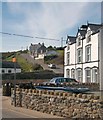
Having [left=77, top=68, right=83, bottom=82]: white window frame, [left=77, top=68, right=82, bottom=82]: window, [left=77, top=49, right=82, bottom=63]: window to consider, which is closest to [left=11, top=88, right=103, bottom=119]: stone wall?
[left=77, top=68, right=83, bottom=82]: white window frame

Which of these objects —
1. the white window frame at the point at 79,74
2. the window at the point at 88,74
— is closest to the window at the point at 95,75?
the window at the point at 88,74

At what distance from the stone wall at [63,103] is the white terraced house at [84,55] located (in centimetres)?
1741

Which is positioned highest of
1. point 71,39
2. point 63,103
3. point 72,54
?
point 71,39

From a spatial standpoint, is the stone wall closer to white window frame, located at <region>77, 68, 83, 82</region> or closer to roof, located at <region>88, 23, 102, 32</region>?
roof, located at <region>88, 23, 102, 32</region>

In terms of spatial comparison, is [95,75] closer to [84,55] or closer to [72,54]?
[84,55]

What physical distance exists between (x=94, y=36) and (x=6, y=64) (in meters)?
44.7

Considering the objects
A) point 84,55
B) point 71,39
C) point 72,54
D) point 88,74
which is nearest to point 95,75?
point 88,74

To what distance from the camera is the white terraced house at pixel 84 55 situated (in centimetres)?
3259

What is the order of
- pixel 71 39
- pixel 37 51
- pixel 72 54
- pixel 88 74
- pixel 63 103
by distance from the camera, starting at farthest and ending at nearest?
pixel 37 51, pixel 71 39, pixel 72 54, pixel 88 74, pixel 63 103

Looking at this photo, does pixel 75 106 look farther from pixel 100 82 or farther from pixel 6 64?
pixel 6 64

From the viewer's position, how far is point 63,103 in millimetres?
12711

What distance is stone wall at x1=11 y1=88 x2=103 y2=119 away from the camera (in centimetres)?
1092

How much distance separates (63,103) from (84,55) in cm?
2337

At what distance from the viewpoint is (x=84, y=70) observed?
35.8 metres
